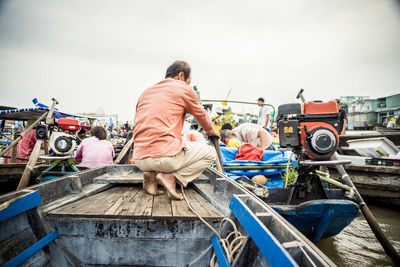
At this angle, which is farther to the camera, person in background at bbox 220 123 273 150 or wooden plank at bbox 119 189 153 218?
person in background at bbox 220 123 273 150

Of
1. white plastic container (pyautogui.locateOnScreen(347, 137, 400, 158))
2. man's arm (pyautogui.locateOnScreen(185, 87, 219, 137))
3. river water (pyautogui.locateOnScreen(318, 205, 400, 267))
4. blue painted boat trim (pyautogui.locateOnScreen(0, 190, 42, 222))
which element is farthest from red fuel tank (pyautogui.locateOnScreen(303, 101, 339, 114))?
white plastic container (pyautogui.locateOnScreen(347, 137, 400, 158))

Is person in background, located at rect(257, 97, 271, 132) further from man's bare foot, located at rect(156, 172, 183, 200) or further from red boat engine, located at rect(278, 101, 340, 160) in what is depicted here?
man's bare foot, located at rect(156, 172, 183, 200)

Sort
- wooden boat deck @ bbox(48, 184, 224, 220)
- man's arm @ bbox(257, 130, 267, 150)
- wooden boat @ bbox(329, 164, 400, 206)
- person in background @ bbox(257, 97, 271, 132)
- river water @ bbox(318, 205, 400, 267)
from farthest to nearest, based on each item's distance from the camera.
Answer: person in background @ bbox(257, 97, 271, 132), man's arm @ bbox(257, 130, 267, 150), wooden boat @ bbox(329, 164, 400, 206), river water @ bbox(318, 205, 400, 267), wooden boat deck @ bbox(48, 184, 224, 220)

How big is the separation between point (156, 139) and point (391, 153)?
5724 mm

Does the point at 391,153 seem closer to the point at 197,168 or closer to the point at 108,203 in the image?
the point at 197,168

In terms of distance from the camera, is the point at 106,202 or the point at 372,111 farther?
the point at 372,111

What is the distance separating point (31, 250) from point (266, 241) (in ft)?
4.69

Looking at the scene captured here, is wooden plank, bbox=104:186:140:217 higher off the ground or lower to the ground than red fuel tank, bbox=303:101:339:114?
lower

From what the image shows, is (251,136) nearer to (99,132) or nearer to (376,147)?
(376,147)

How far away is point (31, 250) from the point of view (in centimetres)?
119

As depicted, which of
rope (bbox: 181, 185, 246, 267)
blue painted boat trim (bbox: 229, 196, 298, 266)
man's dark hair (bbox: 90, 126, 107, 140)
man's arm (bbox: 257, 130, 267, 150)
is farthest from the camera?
man's arm (bbox: 257, 130, 267, 150)

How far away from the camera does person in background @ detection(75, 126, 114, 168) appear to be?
3674mm

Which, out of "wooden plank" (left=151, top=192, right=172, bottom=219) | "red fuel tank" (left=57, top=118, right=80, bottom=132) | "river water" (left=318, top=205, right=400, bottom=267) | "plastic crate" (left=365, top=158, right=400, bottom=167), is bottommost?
"river water" (left=318, top=205, right=400, bottom=267)

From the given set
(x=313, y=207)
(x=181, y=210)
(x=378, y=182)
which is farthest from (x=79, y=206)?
(x=378, y=182)
